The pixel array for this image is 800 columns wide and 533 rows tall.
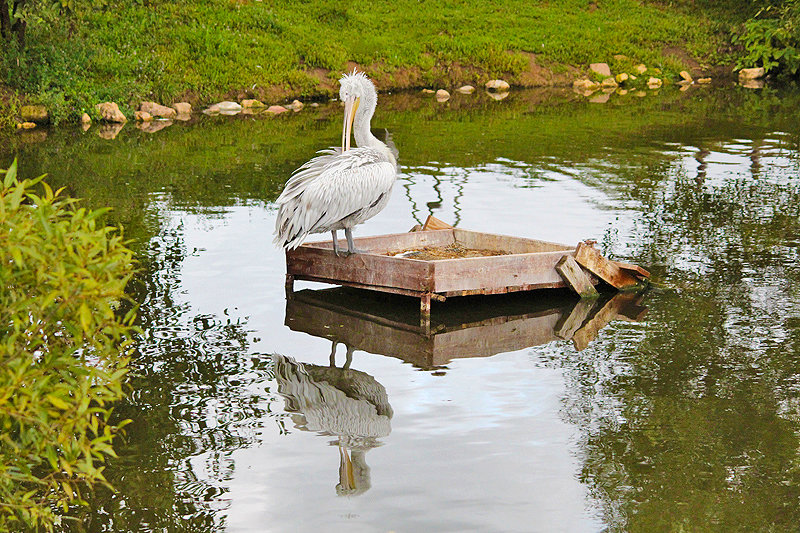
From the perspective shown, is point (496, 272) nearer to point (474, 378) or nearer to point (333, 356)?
point (474, 378)

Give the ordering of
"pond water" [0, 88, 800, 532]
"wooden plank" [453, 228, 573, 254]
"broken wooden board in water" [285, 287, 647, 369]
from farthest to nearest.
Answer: "wooden plank" [453, 228, 573, 254]
"broken wooden board in water" [285, 287, 647, 369]
"pond water" [0, 88, 800, 532]

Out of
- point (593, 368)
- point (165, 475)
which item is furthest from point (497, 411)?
point (165, 475)

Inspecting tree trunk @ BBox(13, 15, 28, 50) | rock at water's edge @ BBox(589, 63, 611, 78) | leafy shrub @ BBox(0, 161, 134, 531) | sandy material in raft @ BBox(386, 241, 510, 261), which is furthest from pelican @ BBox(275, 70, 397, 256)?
rock at water's edge @ BBox(589, 63, 611, 78)

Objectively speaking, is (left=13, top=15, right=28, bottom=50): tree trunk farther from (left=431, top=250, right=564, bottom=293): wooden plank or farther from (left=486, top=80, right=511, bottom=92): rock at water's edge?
(left=431, top=250, right=564, bottom=293): wooden plank

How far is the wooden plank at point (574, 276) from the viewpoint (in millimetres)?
9766

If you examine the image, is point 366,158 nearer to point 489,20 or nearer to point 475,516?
point 475,516

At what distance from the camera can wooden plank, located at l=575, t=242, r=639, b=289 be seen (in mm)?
9781

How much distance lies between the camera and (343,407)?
24.4 ft

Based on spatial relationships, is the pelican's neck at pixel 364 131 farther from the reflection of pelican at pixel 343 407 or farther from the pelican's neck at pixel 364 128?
the reflection of pelican at pixel 343 407

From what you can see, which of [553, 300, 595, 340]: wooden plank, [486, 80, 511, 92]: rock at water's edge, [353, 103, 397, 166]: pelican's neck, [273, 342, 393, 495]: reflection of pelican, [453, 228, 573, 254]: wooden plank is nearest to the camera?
[273, 342, 393, 495]: reflection of pelican

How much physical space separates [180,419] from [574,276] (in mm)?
4167

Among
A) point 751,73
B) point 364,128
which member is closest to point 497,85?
point 751,73

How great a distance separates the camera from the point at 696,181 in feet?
53.3

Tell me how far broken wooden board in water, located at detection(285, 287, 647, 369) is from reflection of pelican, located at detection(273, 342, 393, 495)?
1.82 ft
